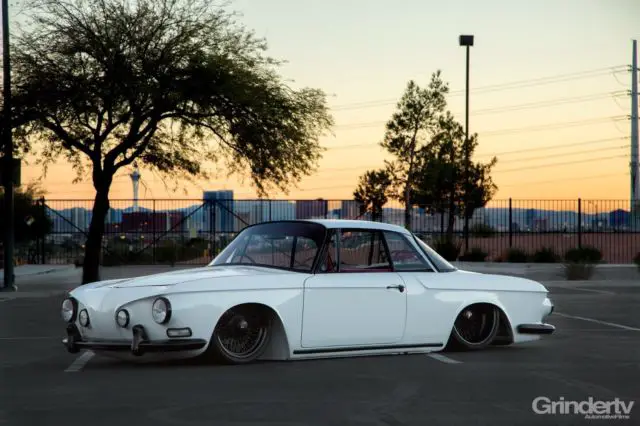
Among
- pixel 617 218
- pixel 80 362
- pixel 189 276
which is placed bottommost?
pixel 80 362

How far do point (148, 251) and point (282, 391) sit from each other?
38.6m

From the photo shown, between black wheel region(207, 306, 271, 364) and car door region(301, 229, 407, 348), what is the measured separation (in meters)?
0.39

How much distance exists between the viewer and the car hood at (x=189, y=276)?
35.0ft

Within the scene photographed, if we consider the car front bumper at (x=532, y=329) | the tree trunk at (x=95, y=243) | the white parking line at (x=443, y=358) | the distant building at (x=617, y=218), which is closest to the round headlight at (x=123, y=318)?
the white parking line at (x=443, y=358)

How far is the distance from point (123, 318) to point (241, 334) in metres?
1.18

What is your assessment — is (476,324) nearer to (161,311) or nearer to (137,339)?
(161,311)

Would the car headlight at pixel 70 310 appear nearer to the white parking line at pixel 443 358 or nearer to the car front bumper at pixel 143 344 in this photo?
the car front bumper at pixel 143 344

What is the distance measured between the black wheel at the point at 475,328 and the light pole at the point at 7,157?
17506 millimetres

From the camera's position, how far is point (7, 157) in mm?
27656

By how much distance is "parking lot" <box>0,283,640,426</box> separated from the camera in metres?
8.23

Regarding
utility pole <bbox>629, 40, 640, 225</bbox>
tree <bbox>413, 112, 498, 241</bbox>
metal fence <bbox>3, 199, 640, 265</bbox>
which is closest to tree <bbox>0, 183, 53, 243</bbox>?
metal fence <bbox>3, 199, 640, 265</bbox>

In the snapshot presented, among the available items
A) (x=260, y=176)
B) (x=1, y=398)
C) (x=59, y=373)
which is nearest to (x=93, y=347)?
(x=59, y=373)

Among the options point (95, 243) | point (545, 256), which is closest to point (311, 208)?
point (545, 256)

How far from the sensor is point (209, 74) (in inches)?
1139
